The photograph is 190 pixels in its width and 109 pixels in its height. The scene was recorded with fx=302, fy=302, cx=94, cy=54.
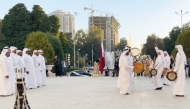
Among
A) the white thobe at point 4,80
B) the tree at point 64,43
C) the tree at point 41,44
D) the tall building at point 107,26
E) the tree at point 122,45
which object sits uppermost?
the tall building at point 107,26

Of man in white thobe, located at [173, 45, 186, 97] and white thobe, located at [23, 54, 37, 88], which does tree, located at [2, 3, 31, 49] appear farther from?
man in white thobe, located at [173, 45, 186, 97]

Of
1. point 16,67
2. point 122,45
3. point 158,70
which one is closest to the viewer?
point 16,67

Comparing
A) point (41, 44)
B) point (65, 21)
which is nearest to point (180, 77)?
point (41, 44)

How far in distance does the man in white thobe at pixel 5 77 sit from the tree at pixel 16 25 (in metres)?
31.8

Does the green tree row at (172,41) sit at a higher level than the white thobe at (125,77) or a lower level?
higher

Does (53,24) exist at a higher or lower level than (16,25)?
higher

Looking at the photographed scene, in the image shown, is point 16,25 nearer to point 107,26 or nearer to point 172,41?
point 172,41

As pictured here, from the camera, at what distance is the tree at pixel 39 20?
45.0m

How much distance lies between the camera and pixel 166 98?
1084cm

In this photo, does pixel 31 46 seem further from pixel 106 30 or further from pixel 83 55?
pixel 106 30

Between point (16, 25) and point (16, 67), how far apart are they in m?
36.2

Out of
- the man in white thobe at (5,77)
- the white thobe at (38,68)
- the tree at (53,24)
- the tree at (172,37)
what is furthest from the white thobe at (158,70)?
the tree at (172,37)

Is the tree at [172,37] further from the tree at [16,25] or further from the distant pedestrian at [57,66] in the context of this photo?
the distant pedestrian at [57,66]

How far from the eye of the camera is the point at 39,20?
147ft
